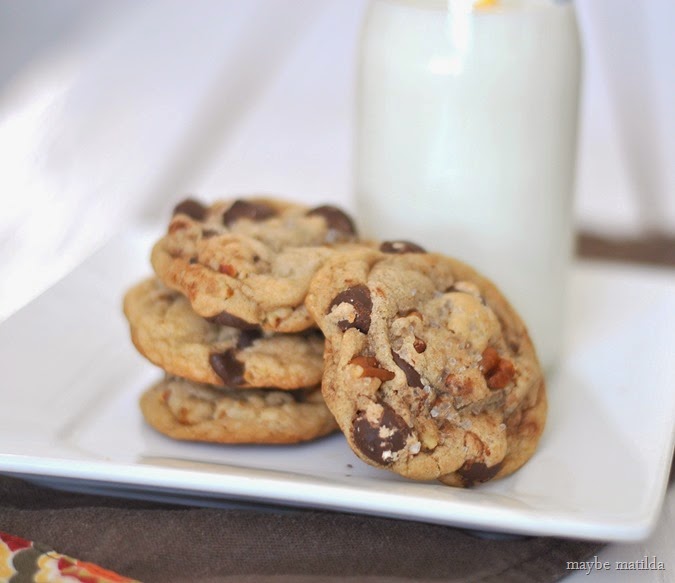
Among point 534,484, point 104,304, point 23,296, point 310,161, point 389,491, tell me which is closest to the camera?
point 389,491

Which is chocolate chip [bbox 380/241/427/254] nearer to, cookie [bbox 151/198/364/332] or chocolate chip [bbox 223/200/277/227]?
cookie [bbox 151/198/364/332]

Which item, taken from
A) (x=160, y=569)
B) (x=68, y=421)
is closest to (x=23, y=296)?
(x=68, y=421)

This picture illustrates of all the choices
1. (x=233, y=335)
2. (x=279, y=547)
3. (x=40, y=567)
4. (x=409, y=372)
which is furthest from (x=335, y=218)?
(x=40, y=567)

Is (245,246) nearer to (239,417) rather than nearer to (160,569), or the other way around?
(239,417)

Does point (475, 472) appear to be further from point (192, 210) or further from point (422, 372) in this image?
point (192, 210)

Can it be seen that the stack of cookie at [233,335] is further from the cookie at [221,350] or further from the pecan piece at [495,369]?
the pecan piece at [495,369]
